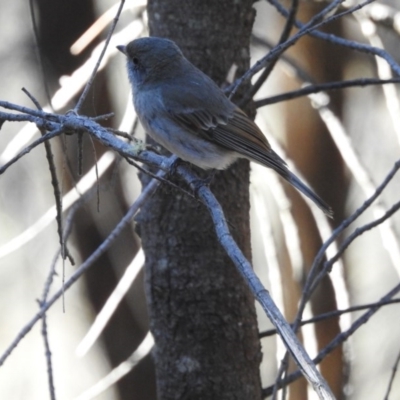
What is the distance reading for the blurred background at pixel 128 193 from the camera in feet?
13.8

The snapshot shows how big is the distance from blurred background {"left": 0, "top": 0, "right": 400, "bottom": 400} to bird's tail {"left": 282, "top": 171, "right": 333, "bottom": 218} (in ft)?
0.58

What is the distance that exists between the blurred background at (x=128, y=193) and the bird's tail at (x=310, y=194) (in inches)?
6.9

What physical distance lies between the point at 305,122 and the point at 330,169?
18.6 inches

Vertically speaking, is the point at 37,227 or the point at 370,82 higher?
the point at 37,227

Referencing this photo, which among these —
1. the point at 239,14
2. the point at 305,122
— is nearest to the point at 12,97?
the point at 305,122

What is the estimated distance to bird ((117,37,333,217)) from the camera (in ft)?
10.9

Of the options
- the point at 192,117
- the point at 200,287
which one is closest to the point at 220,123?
the point at 192,117

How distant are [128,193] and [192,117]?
2.06 meters

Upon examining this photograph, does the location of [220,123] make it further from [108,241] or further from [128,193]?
[128,193]

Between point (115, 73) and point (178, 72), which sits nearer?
point (178, 72)

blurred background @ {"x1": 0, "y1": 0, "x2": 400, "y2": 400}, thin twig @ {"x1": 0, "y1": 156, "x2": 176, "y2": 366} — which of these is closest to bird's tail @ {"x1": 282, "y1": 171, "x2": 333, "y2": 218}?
blurred background @ {"x1": 0, "y1": 0, "x2": 400, "y2": 400}

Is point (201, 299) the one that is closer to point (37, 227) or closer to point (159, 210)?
point (159, 210)

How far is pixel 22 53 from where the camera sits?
618 centimetres

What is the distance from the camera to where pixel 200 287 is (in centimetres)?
289
